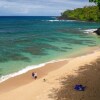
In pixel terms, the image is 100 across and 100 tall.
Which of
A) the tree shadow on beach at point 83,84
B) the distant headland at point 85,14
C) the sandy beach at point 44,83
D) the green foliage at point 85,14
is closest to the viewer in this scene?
the tree shadow on beach at point 83,84

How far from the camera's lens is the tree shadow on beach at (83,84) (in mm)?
17638

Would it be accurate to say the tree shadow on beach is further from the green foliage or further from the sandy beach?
the green foliage

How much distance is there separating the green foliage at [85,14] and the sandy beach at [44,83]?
347 ft

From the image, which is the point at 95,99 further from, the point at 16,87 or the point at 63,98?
the point at 16,87

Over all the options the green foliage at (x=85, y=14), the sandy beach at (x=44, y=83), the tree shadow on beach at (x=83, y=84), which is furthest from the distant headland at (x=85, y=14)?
the tree shadow on beach at (x=83, y=84)

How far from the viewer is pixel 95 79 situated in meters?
21.3

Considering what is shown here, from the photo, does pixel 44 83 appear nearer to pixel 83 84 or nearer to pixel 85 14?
pixel 83 84

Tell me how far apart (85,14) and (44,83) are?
131 m

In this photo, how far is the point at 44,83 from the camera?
68.7ft

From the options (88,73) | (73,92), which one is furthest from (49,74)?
(73,92)

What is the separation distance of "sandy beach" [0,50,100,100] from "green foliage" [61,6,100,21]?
105838mm

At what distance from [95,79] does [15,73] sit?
24.5 ft

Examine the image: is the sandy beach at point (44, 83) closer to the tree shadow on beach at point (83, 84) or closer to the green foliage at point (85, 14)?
the tree shadow on beach at point (83, 84)

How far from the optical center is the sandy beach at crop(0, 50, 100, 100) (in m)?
18.1
